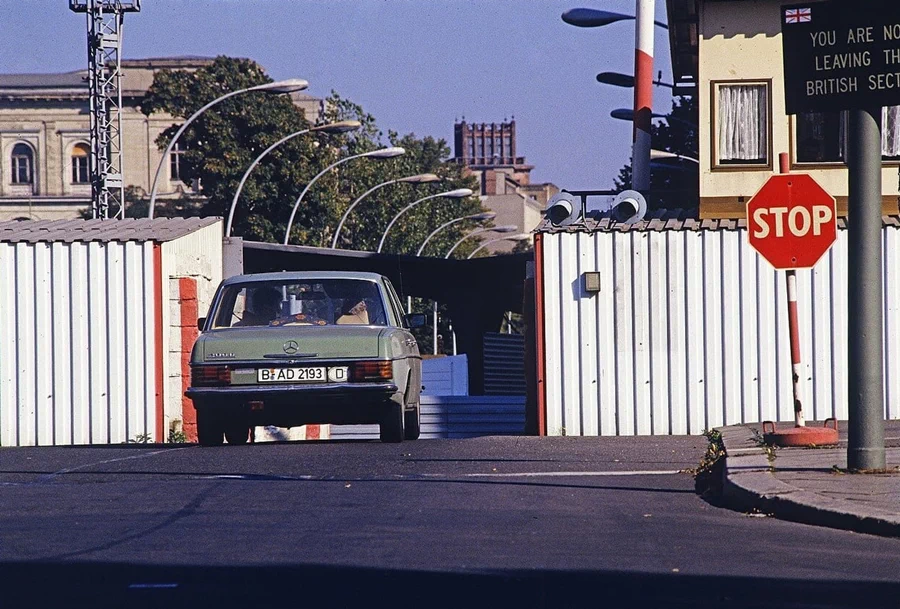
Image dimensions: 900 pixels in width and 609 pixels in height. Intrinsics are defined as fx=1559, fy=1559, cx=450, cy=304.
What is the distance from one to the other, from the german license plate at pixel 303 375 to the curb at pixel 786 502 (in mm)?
4360

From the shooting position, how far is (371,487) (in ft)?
35.4

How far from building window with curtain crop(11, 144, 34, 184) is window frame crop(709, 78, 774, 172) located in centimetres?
7745

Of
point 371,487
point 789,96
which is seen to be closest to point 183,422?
point 371,487

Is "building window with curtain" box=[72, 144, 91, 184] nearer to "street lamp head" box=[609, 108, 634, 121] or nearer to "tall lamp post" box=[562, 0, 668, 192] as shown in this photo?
"street lamp head" box=[609, 108, 634, 121]

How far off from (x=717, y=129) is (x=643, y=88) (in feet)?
15.1

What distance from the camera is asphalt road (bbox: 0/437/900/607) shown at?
21.2ft

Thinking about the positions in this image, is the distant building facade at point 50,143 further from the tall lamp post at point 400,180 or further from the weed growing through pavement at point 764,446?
the weed growing through pavement at point 764,446

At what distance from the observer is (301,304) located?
15398 millimetres

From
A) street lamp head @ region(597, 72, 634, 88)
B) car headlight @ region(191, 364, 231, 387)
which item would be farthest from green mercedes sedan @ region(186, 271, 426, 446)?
street lamp head @ region(597, 72, 634, 88)

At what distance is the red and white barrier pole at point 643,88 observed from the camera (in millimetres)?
28141

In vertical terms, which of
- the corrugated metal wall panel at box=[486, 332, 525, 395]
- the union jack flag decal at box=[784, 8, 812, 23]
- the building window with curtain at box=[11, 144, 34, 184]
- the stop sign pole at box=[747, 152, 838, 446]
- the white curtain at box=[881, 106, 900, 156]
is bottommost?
the corrugated metal wall panel at box=[486, 332, 525, 395]

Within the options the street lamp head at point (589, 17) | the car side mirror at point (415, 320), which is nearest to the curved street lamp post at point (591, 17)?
the street lamp head at point (589, 17)

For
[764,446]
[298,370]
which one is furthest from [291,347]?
[764,446]

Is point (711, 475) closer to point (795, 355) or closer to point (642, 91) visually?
point (795, 355)
